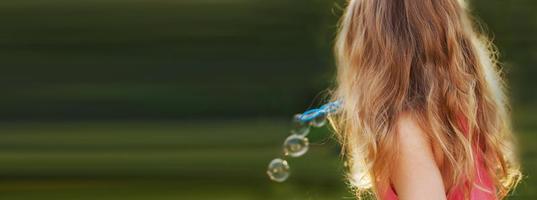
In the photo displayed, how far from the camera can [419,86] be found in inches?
60.3

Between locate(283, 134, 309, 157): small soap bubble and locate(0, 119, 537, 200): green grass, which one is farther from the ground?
locate(0, 119, 537, 200): green grass

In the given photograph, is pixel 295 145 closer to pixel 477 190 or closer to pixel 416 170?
pixel 477 190

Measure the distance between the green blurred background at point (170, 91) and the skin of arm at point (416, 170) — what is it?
5644 mm

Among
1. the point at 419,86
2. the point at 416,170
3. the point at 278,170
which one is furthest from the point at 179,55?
the point at 416,170

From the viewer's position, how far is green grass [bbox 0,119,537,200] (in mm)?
7379

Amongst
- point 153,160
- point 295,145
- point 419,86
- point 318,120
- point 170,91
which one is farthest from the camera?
point 170,91

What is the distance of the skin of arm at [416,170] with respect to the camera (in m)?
1.42

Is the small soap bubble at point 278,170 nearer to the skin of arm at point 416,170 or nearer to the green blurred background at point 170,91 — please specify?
the skin of arm at point 416,170

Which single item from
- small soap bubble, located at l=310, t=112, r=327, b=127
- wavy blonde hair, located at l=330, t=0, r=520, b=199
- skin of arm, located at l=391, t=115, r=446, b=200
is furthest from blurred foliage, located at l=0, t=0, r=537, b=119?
skin of arm, located at l=391, t=115, r=446, b=200

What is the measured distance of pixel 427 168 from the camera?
1.42m

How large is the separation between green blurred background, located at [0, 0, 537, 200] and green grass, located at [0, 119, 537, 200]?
0.01 m

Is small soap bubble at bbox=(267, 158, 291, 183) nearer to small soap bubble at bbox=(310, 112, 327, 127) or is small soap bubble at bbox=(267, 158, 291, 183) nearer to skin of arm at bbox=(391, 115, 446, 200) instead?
small soap bubble at bbox=(310, 112, 327, 127)

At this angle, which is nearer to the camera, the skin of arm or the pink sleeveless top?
the skin of arm

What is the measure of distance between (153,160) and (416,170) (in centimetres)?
680
